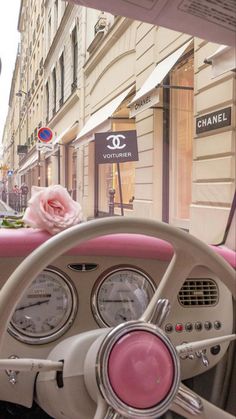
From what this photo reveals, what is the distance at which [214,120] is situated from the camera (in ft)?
8.64

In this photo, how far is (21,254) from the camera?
1.18 m

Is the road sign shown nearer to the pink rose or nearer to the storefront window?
the storefront window

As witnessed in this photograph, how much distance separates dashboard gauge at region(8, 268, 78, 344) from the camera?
1.19 metres

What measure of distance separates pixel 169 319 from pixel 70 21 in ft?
4.75

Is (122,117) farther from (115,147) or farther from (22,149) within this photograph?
(22,149)

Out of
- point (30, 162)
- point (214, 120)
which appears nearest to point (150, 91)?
point (214, 120)

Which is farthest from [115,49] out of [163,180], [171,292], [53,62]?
[171,292]

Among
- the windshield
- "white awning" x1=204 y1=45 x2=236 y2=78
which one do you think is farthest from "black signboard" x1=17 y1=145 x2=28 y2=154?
"white awning" x1=204 y1=45 x2=236 y2=78

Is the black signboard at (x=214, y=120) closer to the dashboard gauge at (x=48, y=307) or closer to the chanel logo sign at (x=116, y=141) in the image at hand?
the chanel logo sign at (x=116, y=141)

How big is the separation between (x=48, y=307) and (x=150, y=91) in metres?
2.17

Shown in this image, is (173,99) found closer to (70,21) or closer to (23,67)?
(23,67)

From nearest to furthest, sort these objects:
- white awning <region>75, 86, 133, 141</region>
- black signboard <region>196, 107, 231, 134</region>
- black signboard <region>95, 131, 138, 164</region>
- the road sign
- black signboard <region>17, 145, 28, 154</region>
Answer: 1. black signboard <region>95, 131, 138, 164</region>
2. white awning <region>75, 86, 133, 141</region>
3. black signboard <region>196, 107, 231, 134</region>
4. the road sign
5. black signboard <region>17, 145, 28, 154</region>

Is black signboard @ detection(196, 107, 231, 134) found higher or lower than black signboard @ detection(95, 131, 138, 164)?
higher

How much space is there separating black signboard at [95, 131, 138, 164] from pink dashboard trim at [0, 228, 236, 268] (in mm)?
612
